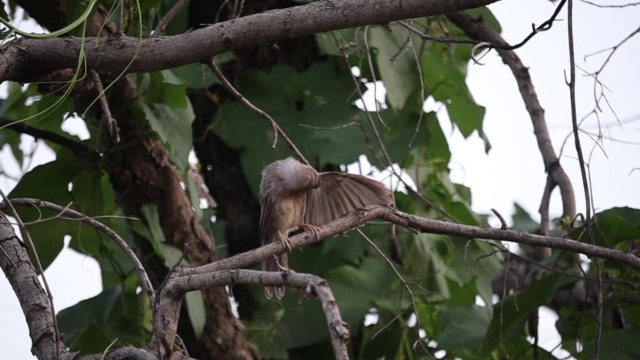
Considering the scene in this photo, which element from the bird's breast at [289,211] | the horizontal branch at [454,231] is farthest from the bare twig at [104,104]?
the bird's breast at [289,211]

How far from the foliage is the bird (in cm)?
16

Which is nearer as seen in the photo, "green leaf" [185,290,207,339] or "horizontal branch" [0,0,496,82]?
"horizontal branch" [0,0,496,82]

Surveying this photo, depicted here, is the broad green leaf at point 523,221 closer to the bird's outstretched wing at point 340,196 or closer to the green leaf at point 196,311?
the bird's outstretched wing at point 340,196

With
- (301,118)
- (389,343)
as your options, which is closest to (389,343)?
(389,343)

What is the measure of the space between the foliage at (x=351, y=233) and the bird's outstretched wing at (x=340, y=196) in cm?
17

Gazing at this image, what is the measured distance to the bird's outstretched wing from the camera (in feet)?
8.61

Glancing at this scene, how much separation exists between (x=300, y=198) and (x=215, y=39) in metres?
1.29

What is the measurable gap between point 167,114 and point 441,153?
1288 millimetres

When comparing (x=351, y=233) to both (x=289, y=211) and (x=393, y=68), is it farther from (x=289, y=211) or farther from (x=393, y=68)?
(x=393, y=68)

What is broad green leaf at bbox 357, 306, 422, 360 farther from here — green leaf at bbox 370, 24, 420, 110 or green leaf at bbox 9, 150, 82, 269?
green leaf at bbox 9, 150, 82, 269

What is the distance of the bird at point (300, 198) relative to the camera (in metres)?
2.74

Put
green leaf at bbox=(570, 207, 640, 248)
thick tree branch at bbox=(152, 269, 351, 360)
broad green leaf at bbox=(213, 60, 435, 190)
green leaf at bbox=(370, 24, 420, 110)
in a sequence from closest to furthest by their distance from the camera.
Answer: thick tree branch at bbox=(152, 269, 351, 360), green leaf at bbox=(570, 207, 640, 248), green leaf at bbox=(370, 24, 420, 110), broad green leaf at bbox=(213, 60, 435, 190)

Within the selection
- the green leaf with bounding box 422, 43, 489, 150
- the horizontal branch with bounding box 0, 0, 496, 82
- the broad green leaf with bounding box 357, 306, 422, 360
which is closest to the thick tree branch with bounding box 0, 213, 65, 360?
the horizontal branch with bounding box 0, 0, 496, 82

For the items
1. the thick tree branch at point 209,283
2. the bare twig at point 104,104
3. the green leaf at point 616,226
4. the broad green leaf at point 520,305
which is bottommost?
the thick tree branch at point 209,283
